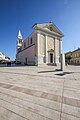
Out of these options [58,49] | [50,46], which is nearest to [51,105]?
[50,46]

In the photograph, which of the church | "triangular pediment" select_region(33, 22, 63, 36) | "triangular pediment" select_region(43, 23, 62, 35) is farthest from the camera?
"triangular pediment" select_region(43, 23, 62, 35)

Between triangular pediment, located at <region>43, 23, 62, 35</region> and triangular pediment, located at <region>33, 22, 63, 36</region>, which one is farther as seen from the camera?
triangular pediment, located at <region>43, 23, 62, 35</region>

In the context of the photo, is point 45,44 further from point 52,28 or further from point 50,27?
point 52,28

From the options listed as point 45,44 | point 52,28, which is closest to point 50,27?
point 52,28

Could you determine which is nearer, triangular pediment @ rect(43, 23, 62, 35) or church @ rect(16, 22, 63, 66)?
church @ rect(16, 22, 63, 66)

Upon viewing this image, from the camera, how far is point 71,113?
2.21 m

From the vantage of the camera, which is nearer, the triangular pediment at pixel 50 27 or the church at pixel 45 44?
the church at pixel 45 44

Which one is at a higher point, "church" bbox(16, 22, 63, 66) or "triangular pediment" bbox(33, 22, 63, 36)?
"triangular pediment" bbox(33, 22, 63, 36)

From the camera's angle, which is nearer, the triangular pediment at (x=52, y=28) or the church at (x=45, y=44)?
the church at (x=45, y=44)

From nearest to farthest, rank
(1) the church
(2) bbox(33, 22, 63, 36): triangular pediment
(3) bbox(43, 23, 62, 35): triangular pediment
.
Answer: (1) the church
(2) bbox(33, 22, 63, 36): triangular pediment
(3) bbox(43, 23, 62, 35): triangular pediment

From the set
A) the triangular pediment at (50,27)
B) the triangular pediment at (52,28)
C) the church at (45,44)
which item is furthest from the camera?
the triangular pediment at (52,28)

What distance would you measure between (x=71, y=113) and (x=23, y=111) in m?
1.22

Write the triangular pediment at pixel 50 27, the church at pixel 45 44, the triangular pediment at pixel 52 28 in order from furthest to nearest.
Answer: the triangular pediment at pixel 52 28 < the triangular pediment at pixel 50 27 < the church at pixel 45 44

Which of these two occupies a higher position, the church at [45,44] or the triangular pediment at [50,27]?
the triangular pediment at [50,27]
